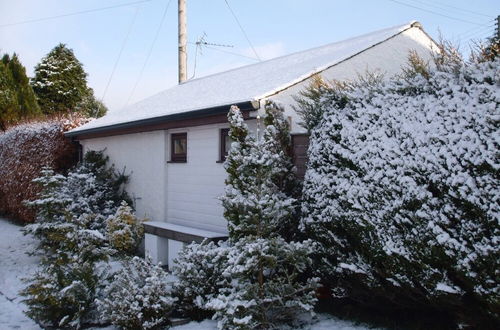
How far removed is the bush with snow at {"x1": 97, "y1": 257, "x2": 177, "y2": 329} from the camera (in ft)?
16.7

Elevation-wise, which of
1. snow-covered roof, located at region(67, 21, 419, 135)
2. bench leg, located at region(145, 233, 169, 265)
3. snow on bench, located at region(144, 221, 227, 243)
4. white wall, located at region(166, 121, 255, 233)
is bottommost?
bench leg, located at region(145, 233, 169, 265)

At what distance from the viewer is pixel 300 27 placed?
40.0ft

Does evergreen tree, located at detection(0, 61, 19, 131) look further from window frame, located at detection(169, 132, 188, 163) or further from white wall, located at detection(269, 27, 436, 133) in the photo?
white wall, located at detection(269, 27, 436, 133)

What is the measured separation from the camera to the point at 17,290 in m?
7.06

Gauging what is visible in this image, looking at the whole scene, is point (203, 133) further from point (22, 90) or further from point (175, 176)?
point (22, 90)

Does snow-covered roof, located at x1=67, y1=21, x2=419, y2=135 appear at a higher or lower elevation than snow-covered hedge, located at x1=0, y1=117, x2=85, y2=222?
higher

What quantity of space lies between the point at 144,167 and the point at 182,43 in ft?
26.0

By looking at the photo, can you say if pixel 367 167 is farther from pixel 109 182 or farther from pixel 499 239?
pixel 109 182

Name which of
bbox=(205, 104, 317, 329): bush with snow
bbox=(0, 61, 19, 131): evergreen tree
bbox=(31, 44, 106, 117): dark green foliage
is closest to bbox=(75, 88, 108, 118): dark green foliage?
bbox=(31, 44, 106, 117): dark green foliage

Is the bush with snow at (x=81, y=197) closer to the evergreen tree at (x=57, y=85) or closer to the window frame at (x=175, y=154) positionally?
the window frame at (x=175, y=154)

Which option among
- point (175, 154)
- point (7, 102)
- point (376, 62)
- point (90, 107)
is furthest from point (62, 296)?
point (90, 107)

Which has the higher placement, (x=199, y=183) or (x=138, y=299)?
(x=199, y=183)

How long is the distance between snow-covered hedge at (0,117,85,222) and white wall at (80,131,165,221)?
Result: 221 cm

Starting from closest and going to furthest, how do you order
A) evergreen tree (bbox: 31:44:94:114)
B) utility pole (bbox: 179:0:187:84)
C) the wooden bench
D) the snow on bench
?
1. the snow on bench
2. the wooden bench
3. utility pole (bbox: 179:0:187:84)
4. evergreen tree (bbox: 31:44:94:114)
